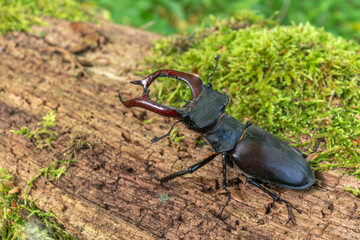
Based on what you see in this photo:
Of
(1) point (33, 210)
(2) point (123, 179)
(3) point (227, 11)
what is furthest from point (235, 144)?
(3) point (227, 11)

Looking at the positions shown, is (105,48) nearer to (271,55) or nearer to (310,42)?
(271,55)

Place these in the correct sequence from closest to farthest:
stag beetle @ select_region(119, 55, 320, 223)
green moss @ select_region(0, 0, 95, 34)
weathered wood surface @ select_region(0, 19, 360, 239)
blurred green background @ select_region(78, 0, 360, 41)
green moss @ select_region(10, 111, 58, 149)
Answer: weathered wood surface @ select_region(0, 19, 360, 239), stag beetle @ select_region(119, 55, 320, 223), green moss @ select_region(10, 111, 58, 149), green moss @ select_region(0, 0, 95, 34), blurred green background @ select_region(78, 0, 360, 41)

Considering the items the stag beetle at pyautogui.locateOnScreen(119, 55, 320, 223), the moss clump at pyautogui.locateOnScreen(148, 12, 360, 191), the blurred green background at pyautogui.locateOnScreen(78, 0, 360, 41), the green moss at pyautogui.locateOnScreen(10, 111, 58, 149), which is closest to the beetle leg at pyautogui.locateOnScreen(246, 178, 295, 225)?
the stag beetle at pyautogui.locateOnScreen(119, 55, 320, 223)

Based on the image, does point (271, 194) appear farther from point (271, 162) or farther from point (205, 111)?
point (205, 111)

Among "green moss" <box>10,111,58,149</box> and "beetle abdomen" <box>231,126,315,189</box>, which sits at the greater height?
"beetle abdomen" <box>231,126,315,189</box>

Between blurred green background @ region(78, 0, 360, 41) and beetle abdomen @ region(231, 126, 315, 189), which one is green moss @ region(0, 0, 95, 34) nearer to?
blurred green background @ region(78, 0, 360, 41)

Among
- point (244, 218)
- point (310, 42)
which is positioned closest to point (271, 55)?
point (310, 42)

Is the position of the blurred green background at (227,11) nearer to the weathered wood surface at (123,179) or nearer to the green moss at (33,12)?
the green moss at (33,12)
